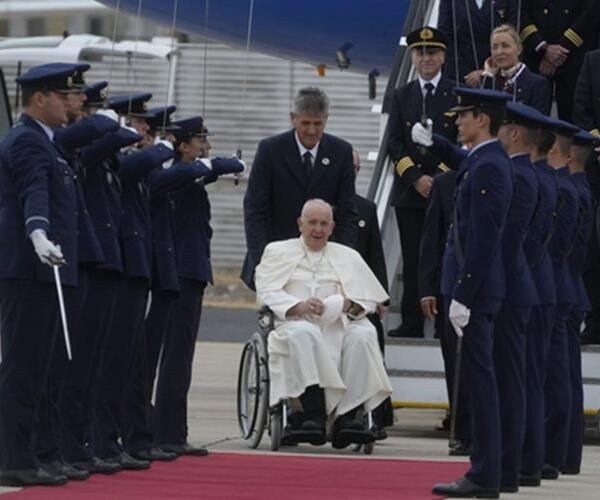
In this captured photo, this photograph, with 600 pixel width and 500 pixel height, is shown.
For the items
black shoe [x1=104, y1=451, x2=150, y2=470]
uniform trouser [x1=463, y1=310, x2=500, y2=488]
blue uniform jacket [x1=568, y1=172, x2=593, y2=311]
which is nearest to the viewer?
uniform trouser [x1=463, y1=310, x2=500, y2=488]

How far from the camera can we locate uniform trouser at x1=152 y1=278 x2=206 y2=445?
13.1 meters

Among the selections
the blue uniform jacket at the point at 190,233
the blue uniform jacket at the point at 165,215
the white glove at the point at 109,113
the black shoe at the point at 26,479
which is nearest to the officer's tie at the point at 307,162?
the blue uniform jacket at the point at 190,233

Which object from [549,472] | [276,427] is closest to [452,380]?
[276,427]

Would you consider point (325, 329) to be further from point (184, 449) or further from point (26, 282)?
point (26, 282)

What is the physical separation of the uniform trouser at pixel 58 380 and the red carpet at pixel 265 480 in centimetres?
25

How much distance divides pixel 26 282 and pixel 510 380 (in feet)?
7.84

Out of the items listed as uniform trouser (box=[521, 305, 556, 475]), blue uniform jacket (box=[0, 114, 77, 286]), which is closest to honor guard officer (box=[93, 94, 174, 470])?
blue uniform jacket (box=[0, 114, 77, 286])

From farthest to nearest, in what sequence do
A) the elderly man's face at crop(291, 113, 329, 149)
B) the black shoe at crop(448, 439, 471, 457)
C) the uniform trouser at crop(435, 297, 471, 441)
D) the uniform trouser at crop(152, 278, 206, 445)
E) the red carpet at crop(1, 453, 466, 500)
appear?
1. the elderly man's face at crop(291, 113, 329, 149)
2. the uniform trouser at crop(435, 297, 471, 441)
3. the black shoe at crop(448, 439, 471, 457)
4. the uniform trouser at crop(152, 278, 206, 445)
5. the red carpet at crop(1, 453, 466, 500)

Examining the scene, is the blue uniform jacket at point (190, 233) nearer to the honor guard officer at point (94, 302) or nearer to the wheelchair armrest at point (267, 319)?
the wheelchair armrest at point (267, 319)

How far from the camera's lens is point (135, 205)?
479 inches

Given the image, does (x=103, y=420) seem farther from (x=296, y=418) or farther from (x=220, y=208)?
(x=220, y=208)

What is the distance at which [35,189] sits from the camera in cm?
1076

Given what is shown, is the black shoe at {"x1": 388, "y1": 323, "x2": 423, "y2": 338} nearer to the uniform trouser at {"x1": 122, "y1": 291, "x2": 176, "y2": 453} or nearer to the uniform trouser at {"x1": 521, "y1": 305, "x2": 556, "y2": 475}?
the uniform trouser at {"x1": 122, "y1": 291, "x2": 176, "y2": 453}

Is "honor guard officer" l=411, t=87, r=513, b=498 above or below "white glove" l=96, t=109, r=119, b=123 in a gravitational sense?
below
